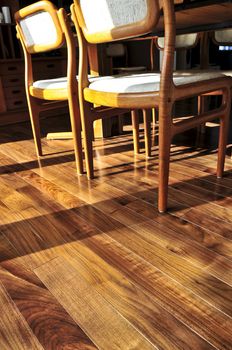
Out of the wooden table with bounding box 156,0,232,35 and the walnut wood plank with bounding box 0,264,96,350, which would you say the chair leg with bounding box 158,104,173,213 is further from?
the walnut wood plank with bounding box 0,264,96,350

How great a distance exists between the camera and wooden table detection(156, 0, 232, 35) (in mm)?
877

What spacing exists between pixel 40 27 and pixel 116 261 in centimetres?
109

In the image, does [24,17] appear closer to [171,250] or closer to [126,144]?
[126,144]

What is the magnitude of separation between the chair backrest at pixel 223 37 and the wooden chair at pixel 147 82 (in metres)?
1.07

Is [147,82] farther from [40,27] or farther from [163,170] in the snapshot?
[40,27]

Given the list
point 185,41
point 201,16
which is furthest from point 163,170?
point 185,41

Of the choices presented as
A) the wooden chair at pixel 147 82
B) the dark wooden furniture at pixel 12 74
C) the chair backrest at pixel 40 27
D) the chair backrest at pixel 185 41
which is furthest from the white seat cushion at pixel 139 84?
the dark wooden furniture at pixel 12 74

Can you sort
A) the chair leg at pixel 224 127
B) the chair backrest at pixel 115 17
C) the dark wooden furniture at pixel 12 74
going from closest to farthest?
the chair backrest at pixel 115 17
the chair leg at pixel 224 127
the dark wooden furniture at pixel 12 74

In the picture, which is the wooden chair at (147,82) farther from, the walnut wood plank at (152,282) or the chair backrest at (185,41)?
the chair backrest at (185,41)

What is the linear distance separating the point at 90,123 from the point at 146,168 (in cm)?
39

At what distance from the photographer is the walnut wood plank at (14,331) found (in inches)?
23.0

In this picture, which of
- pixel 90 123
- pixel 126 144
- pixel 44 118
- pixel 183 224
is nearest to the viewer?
pixel 183 224

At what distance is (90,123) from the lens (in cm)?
128

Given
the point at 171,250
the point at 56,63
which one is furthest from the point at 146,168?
the point at 56,63
